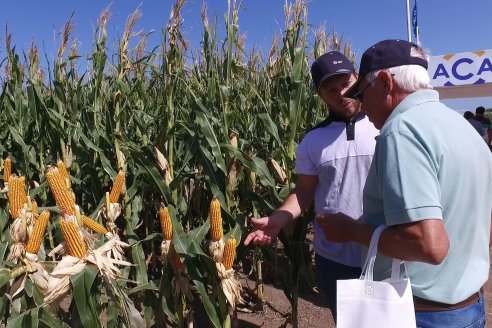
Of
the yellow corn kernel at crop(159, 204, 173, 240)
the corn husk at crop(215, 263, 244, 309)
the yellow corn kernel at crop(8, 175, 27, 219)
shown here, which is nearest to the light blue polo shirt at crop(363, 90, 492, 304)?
the corn husk at crop(215, 263, 244, 309)

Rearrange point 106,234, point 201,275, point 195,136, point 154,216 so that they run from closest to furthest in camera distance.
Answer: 1. point 106,234
2. point 201,275
3. point 195,136
4. point 154,216

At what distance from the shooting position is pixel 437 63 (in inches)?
398

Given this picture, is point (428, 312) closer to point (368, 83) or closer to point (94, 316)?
point (368, 83)

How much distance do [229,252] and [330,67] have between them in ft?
3.41

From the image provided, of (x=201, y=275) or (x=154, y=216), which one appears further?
(x=154, y=216)

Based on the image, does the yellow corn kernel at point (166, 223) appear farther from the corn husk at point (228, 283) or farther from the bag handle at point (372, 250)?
the bag handle at point (372, 250)

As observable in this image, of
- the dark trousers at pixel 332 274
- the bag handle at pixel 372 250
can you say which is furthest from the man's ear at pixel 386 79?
the dark trousers at pixel 332 274

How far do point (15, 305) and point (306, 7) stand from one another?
108 inches

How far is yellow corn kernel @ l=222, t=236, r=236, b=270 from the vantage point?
2.35m

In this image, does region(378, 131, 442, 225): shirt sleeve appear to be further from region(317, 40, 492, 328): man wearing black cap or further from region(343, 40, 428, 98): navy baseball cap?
region(343, 40, 428, 98): navy baseball cap

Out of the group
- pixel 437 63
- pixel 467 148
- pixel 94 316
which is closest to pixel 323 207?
pixel 467 148

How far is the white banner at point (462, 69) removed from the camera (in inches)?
382

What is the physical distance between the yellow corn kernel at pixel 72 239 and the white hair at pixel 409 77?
1287 mm

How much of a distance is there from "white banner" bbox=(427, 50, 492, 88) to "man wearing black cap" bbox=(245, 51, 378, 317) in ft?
26.7
